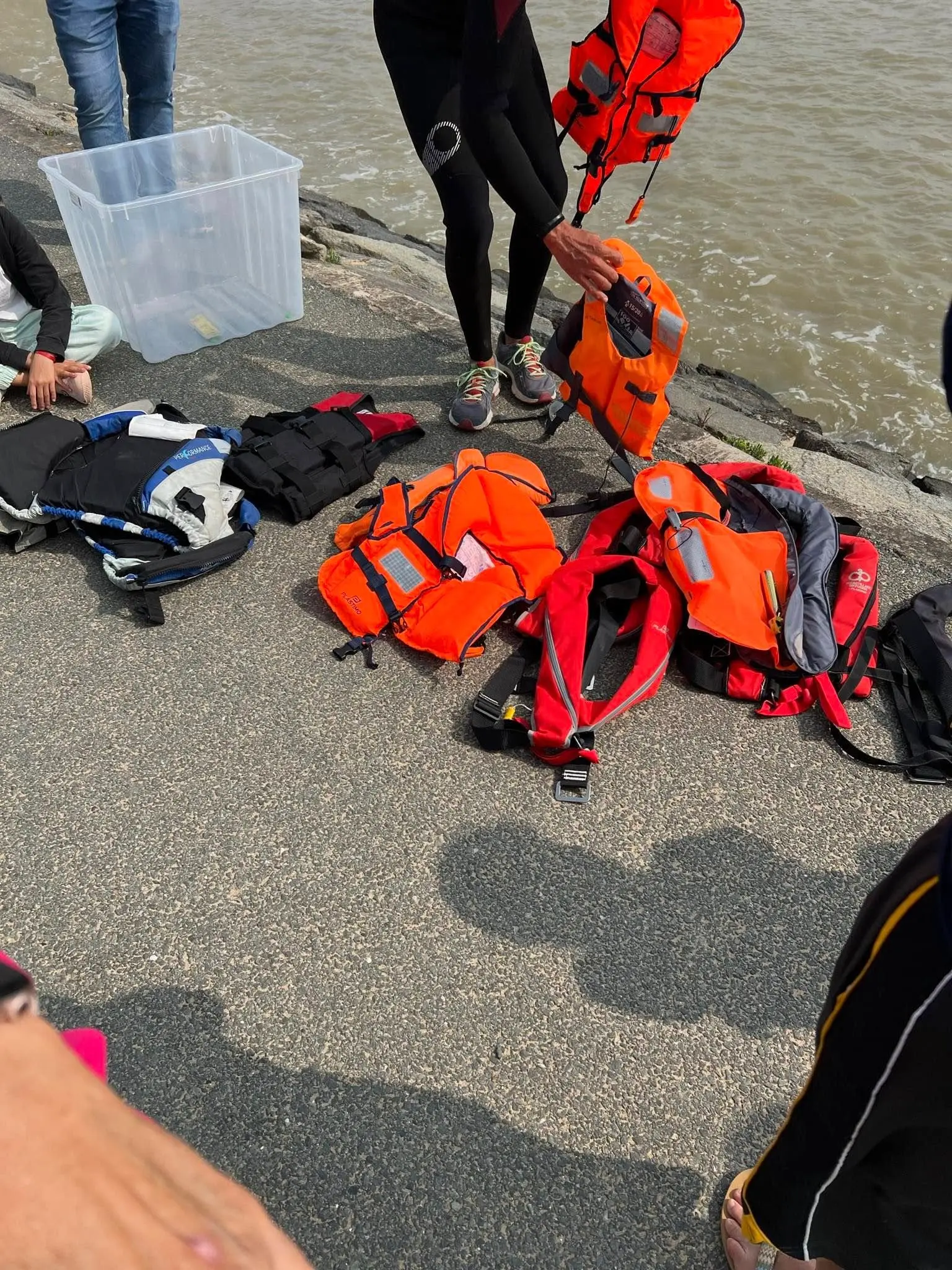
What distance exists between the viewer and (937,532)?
11.3 ft

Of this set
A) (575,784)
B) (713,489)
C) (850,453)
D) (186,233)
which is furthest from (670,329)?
(186,233)

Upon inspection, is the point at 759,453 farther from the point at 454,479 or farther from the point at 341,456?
the point at 341,456

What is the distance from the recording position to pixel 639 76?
3.09 m

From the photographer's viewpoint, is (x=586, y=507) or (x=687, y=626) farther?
(x=586, y=507)

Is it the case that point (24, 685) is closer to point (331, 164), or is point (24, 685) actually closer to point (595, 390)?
point (595, 390)

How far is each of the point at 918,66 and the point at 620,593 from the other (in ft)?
33.4

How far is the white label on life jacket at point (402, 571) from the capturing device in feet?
9.22

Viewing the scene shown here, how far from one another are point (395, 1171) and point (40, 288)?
12.2 feet

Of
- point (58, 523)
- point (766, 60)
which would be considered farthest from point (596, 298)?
point (766, 60)

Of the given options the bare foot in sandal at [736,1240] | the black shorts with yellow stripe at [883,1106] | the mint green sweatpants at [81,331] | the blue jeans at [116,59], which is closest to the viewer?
the black shorts with yellow stripe at [883,1106]

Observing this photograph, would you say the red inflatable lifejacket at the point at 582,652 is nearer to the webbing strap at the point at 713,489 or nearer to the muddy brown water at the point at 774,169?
the webbing strap at the point at 713,489

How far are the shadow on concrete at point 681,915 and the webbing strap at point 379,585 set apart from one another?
82cm

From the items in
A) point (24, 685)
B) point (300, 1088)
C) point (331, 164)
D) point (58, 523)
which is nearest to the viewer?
point (300, 1088)

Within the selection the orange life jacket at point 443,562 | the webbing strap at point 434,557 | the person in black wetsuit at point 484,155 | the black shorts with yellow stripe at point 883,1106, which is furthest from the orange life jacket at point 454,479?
the black shorts with yellow stripe at point 883,1106
